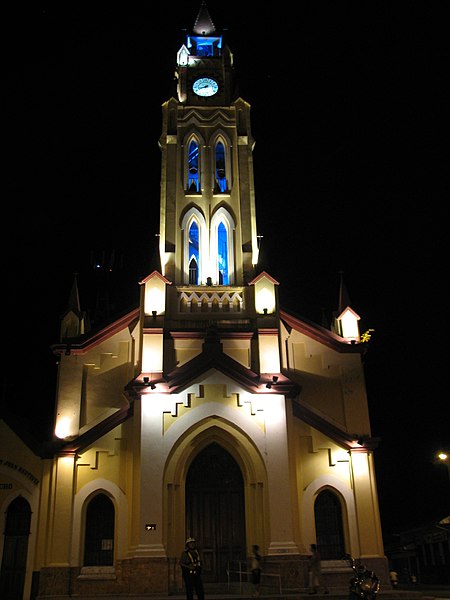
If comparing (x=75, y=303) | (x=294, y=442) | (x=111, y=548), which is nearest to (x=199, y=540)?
(x=111, y=548)

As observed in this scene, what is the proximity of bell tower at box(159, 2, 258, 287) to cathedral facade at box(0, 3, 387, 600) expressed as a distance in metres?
0.13

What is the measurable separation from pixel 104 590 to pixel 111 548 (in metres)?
1.52

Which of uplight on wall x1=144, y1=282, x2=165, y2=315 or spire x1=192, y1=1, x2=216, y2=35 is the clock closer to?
spire x1=192, y1=1, x2=216, y2=35

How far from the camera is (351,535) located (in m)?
22.8

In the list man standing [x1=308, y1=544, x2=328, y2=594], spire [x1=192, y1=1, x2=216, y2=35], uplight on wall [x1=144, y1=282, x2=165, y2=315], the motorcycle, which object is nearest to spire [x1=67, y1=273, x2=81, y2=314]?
uplight on wall [x1=144, y1=282, x2=165, y2=315]

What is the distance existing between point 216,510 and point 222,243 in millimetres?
10999

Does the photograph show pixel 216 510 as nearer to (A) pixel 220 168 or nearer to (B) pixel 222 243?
(B) pixel 222 243

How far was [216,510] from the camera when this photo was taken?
2284 centimetres

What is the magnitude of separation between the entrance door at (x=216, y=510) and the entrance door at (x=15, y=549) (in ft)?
20.1

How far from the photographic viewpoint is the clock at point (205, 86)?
1214 inches

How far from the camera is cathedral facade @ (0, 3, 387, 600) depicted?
2164 centimetres

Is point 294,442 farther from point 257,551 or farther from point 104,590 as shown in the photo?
point 104,590

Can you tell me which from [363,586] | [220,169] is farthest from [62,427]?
[363,586]

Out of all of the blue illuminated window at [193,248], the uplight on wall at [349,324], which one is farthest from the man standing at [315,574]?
the blue illuminated window at [193,248]
